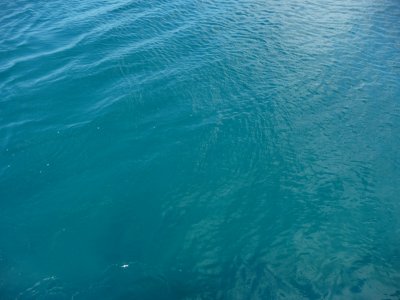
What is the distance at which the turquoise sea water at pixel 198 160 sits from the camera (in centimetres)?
3111

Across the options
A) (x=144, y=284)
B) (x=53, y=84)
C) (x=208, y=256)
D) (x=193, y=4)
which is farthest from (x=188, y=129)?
(x=193, y=4)

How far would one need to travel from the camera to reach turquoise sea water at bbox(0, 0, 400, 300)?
102 ft

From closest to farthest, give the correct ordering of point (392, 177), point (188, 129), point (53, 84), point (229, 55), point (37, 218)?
point (37, 218), point (392, 177), point (188, 129), point (53, 84), point (229, 55)

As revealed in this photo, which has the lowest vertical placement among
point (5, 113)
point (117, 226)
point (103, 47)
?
point (117, 226)

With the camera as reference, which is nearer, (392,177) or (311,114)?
(392,177)

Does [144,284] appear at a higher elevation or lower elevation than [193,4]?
lower

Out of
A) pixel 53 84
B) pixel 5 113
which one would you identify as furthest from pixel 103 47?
pixel 5 113

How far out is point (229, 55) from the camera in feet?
187

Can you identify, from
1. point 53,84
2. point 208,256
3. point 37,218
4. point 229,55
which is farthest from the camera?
point 229,55

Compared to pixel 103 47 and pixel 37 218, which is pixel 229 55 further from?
pixel 37 218

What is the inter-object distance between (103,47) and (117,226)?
130 ft

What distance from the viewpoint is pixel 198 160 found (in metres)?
41.0

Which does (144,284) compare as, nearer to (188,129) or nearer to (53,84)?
(188,129)

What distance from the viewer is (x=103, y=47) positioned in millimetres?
58312
